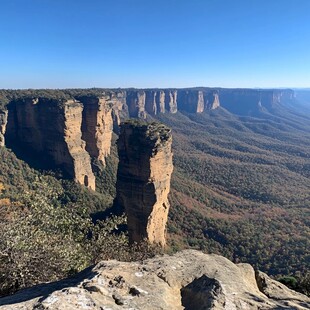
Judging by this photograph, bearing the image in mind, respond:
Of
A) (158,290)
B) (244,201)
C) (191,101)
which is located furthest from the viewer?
(191,101)

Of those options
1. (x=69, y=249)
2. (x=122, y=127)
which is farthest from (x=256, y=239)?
(x=69, y=249)

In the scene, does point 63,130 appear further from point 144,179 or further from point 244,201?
point 244,201

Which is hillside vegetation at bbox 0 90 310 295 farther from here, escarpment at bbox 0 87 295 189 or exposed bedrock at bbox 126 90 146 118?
exposed bedrock at bbox 126 90 146 118

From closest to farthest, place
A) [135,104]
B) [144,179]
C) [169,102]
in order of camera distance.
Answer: [144,179]
[135,104]
[169,102]

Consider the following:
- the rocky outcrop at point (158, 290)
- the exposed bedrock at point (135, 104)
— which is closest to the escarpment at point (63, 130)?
the rocky outcrop at point (158, 290)

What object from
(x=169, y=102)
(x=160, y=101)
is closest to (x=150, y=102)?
(x=160, y=101)

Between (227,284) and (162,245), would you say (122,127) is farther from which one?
(227,284)
